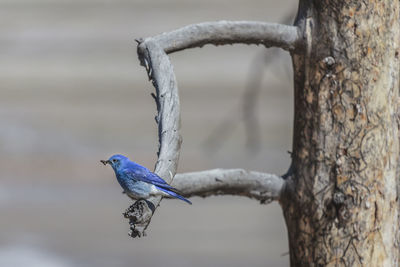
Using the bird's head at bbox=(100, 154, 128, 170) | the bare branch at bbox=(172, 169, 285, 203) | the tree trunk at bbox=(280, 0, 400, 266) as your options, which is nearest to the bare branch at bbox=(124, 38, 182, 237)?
the bird's head at bbox=(100, 154, 128, 170)

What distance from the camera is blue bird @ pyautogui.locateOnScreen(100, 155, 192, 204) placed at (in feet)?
6.23

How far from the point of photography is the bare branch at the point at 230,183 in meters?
2.32

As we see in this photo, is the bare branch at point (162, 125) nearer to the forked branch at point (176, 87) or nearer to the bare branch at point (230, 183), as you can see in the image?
the forked branch at point (176, 87)

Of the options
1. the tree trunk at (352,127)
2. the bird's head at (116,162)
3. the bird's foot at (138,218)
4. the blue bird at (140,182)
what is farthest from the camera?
the tree trunk at (352,127)

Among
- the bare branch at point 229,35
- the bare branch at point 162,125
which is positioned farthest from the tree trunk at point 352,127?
the bare branch at point 162,125

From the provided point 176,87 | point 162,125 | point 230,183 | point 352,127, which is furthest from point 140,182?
point 352,127

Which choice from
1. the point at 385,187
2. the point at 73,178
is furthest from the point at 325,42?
Answer: the point at 73,178

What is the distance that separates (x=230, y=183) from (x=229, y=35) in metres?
0.41

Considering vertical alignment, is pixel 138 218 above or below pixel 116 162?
below

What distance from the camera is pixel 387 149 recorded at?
2.29 m

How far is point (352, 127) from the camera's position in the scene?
2.26 metres

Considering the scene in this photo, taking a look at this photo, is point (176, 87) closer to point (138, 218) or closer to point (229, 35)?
point (229, 35)

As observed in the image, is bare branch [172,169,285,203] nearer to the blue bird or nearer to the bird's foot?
the blue bird

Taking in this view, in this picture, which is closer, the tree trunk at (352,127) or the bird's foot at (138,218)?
the bird's foot at (138,218)
